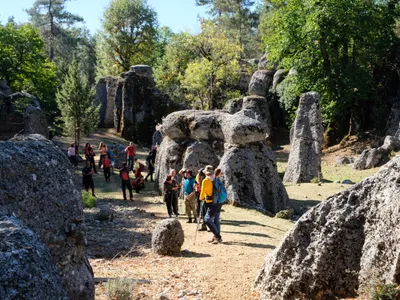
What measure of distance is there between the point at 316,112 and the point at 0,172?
62.7ft

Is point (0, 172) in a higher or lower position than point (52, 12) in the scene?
→ lower

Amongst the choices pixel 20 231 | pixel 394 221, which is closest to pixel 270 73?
pixel 394 221

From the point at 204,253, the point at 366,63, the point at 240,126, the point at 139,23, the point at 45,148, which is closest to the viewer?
the point at 45,148

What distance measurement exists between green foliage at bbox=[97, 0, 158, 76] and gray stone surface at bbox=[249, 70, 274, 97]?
580 inches

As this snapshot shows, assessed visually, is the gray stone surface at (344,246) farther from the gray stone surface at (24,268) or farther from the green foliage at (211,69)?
the green foliage at (211,69)

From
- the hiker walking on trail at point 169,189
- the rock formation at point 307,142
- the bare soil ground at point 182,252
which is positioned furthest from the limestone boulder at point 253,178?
the rock formation at point 307,142

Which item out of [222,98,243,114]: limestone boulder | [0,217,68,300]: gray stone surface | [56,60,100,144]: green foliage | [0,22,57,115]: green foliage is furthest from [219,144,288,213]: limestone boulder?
[0,22,57,115]: green foliage

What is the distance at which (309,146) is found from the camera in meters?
22.0

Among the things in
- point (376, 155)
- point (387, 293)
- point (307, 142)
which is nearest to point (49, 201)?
point (387, 293)

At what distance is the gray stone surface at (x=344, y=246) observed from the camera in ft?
17.9

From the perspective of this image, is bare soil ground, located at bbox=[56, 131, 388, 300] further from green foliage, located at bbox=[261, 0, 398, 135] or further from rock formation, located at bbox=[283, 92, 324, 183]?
green foliage, located at bbox=[261, 0, 398, 135]

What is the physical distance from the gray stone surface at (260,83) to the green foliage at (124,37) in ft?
48.3

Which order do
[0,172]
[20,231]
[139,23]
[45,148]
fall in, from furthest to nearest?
[139,23], [45,148], [0,172], [20,231]

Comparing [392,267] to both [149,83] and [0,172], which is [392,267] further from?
[149,83]
